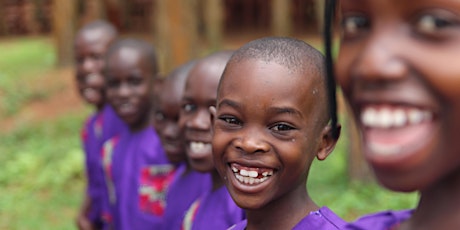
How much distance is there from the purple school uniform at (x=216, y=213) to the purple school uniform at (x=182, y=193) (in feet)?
0.73

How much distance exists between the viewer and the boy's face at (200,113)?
2084 millimetres

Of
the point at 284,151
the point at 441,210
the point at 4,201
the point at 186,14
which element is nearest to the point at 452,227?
the point at 441,210

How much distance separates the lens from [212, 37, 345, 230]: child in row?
1505 millimetres

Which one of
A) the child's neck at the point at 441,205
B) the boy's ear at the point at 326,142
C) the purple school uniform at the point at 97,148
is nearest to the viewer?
the child's neck at the point at 441,205

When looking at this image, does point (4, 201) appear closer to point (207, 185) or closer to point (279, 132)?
point (207, 185)

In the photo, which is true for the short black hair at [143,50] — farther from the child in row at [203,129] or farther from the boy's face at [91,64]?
the child in row at [203,129]

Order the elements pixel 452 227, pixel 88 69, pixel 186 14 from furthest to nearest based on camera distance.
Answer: pixel 186 14 < pixel 88 69 < pixel 452 227

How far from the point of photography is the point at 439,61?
828mm

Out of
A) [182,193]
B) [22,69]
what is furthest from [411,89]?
[22,69]

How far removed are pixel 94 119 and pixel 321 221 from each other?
257 centimetres

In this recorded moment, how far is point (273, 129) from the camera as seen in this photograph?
1512 millimetres

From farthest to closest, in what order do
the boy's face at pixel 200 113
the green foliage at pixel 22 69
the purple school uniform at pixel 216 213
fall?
the green foliage at pixel 22 69
the boy's face at pixel 200 113
the purple school uniform at pixel 216 213

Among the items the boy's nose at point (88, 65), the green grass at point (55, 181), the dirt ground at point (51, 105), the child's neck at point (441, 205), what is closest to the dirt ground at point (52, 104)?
the dirt ground at point (51, 105)

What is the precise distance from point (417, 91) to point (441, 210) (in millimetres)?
235
